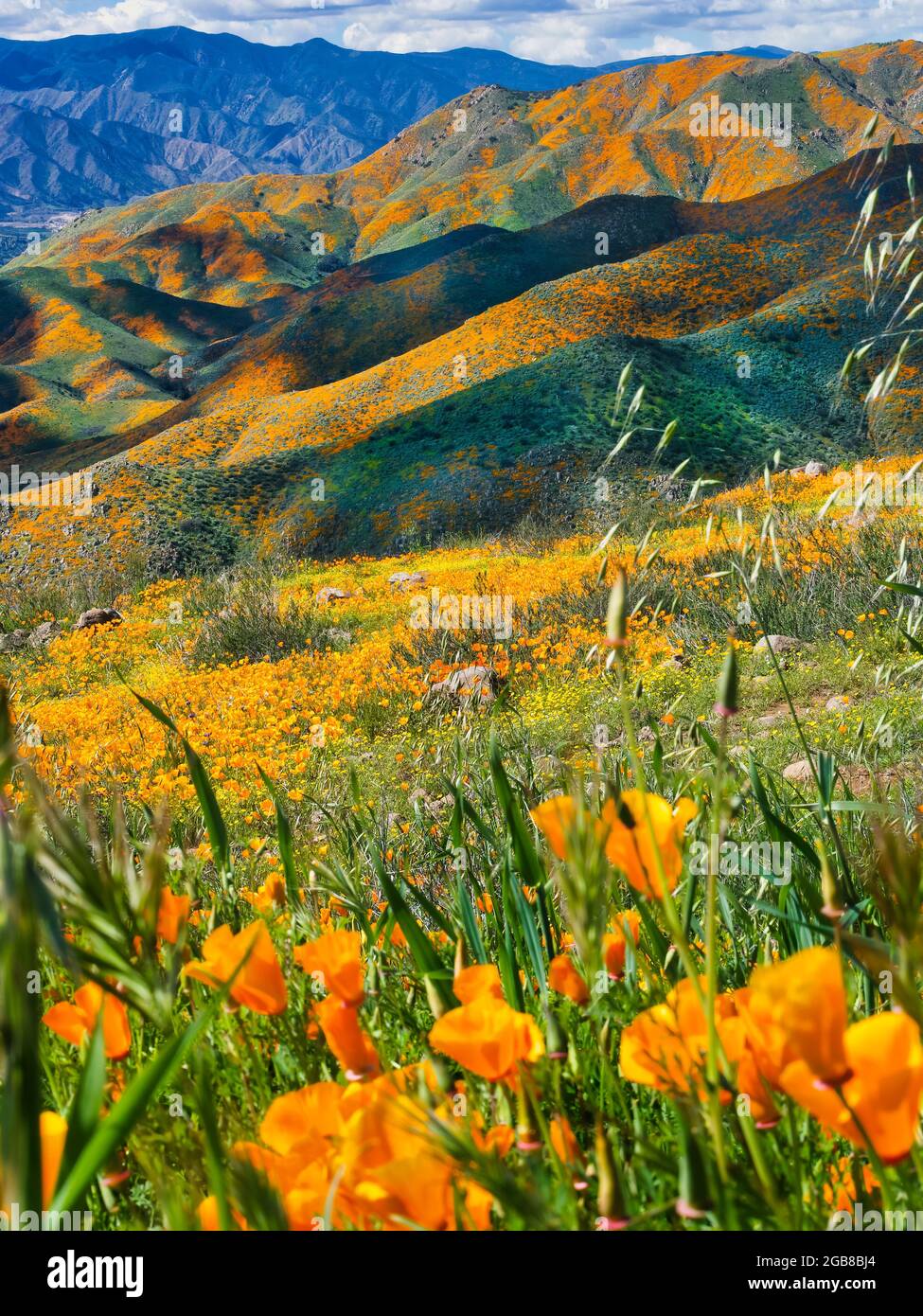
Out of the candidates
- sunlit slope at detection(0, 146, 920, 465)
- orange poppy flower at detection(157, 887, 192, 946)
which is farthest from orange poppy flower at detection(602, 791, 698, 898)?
sunlit slope at detection(0, 146, 920, 465)

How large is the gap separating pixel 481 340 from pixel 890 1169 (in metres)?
23.8

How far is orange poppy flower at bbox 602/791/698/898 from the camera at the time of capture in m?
0.92

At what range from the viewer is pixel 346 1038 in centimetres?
90

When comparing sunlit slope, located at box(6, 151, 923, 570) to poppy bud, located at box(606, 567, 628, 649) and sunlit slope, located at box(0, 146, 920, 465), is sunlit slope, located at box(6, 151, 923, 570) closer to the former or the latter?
sunlit slope, located at box(0, 146, 920, 465)

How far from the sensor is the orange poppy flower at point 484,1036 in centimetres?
78

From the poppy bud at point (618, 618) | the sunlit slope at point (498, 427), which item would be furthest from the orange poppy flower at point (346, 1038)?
the sunlit slope at point (498, 427)

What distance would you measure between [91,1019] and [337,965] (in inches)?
11.5

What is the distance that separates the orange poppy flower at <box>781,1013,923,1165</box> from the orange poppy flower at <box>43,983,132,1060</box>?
652 mm

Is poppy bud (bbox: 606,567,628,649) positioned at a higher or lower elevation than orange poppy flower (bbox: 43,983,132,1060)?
higher

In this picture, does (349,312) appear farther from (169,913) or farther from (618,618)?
(618,618)

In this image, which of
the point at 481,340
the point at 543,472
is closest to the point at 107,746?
the point at 543,472

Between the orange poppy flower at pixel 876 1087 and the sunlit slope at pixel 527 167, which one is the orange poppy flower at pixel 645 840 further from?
the sunlit slope at pixel 527 167
